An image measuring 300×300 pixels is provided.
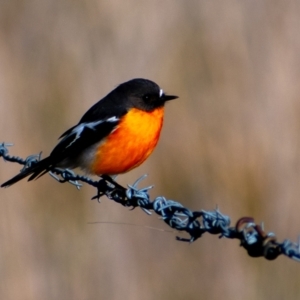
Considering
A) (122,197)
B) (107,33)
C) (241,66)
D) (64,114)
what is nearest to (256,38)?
(241,66)

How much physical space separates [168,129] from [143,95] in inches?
52.2

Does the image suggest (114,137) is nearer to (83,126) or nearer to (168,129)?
(83,126)

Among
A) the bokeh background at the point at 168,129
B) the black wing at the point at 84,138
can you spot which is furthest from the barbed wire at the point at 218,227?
the bokeh background at the point at 168,129

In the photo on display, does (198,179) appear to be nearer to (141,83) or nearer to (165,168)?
(165,168)

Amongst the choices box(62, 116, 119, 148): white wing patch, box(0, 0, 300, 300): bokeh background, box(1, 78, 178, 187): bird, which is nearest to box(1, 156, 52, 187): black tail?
box(1, 78, 178, 187): bird

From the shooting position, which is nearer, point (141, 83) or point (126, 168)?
point (126, 168)

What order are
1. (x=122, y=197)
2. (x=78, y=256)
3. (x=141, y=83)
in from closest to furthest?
(x=122, y=197)
(x=141, y=83)
(x=78, y=256)

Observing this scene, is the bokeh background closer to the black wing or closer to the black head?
the black head

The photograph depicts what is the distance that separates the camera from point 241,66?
6.56 meters

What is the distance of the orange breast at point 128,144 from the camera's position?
4.97m

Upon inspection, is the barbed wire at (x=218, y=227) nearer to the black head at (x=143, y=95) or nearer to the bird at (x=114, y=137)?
the bird at (x=114, y=137)

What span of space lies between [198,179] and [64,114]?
1.39 meters

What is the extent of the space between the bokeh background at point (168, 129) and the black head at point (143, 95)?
1001mm

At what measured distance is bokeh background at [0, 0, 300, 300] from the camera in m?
6.38
